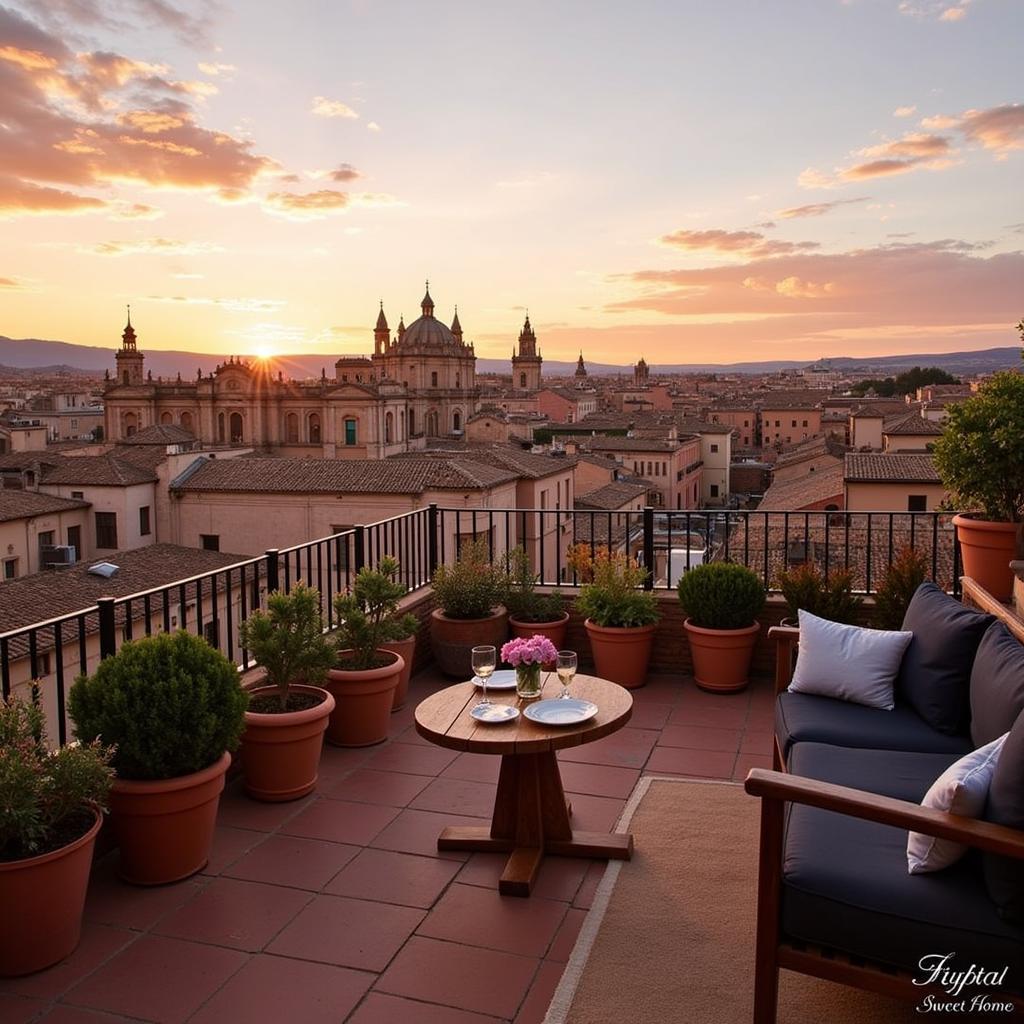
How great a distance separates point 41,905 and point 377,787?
5.97 ft

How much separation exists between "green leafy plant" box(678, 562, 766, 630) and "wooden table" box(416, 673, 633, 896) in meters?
2.23

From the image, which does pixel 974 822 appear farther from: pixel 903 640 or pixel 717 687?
pixel 717 687

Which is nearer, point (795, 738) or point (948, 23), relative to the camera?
point (795, 738)

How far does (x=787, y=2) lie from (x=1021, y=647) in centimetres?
798

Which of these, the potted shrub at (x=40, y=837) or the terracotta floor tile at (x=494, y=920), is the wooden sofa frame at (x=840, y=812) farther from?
the potted shrub at (x=40, y=837)

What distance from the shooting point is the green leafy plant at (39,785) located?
2.83 meters

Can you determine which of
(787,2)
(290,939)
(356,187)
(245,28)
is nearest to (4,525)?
(356,187)

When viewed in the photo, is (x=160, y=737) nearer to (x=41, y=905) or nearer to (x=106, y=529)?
(x=41, y=905)

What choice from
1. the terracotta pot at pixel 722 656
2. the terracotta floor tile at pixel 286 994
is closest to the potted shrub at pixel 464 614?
the terracotta pot at pixel 722 656

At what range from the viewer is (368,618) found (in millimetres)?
5289

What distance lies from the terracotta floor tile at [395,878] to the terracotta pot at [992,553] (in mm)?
3283

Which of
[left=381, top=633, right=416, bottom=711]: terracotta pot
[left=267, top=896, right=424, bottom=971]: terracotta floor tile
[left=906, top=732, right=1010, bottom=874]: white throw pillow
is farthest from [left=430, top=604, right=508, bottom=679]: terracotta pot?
[left=906, top=732, right=1010, bottom=874]: white throw pillow

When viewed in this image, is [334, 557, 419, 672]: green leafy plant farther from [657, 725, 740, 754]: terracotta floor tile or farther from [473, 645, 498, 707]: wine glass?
[657, 725, 740, 754]: terracotta floor tile

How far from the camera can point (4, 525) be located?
30.8 m
